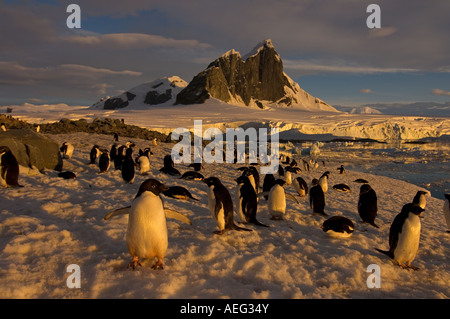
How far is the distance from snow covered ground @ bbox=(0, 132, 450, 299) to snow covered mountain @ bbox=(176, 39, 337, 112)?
302 feet

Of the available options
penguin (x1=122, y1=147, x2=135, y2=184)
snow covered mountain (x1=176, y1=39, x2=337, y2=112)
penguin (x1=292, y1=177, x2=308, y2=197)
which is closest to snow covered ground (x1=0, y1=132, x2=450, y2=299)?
penguin (x1=122, y1=147, x2=135, y2=184)

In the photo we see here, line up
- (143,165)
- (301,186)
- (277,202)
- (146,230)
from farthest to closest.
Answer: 1. (143,165)
2. (301,186)
3. (277,202)
4. (146,230)

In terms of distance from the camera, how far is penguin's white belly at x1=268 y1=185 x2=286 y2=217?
6750mm

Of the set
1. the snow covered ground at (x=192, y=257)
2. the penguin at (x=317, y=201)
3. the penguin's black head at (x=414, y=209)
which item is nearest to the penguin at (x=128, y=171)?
the snow covered ground at (x=192, y=257)

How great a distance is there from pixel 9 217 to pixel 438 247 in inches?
299

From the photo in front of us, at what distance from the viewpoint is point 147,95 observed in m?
110

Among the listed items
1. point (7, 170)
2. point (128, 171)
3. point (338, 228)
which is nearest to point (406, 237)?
point (338, 228)

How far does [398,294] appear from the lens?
382 centimetres

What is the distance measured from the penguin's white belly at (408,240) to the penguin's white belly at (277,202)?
8.19ft

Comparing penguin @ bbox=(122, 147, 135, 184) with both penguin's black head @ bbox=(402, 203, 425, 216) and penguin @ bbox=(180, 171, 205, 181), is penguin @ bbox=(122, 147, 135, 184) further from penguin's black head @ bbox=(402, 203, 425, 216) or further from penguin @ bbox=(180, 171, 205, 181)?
penguin's black head @ bbox=(402, 203, 425, 216)

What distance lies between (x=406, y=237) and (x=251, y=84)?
116054 millimetres

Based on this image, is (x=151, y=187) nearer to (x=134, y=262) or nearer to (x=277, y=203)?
(x=134, y=262)

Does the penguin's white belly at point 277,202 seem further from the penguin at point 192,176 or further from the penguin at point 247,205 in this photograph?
the penguin at point 192,176

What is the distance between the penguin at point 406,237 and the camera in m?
4.70
